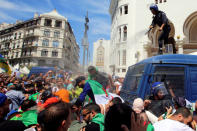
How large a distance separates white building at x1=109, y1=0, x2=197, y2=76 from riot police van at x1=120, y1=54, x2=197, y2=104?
15.2m

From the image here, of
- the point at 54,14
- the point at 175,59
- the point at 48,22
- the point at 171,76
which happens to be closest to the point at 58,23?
the point at 48,22

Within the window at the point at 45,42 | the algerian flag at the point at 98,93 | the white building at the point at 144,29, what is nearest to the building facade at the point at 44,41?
the window at the point at 45,42

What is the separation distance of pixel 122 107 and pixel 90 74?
2.26 meters

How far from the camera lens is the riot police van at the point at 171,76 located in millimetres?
3656

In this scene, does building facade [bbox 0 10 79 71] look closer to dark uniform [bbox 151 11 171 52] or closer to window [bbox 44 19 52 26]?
window [bbox 44 19 52 26]

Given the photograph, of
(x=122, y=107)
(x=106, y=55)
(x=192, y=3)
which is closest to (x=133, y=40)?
(x=192, y=3)

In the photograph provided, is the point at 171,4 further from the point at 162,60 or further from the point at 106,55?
the point at 106,55

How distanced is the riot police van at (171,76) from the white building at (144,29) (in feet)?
49.9

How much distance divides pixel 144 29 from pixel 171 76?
62.2 ft

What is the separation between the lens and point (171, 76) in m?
3.76

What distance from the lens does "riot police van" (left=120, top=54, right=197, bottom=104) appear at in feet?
12.0

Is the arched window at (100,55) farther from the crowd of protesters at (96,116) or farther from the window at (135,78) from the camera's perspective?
the crowd of protesters at (96,116)

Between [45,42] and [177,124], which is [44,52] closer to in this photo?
[45,42]

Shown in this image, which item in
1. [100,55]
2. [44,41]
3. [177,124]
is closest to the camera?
[177,124]
